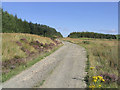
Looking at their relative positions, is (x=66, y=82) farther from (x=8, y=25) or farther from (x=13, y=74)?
(x=8, y=25)

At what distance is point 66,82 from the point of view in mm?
7141

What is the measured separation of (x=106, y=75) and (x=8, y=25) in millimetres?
46019

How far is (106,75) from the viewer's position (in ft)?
25.1

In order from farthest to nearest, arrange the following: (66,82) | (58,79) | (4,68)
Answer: (4,68), (58,79), (66,82)

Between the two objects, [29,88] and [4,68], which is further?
[4,68]

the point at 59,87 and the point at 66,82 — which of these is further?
the point at 66,82

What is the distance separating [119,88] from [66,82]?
250cm

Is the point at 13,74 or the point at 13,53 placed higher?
the point at 13,53

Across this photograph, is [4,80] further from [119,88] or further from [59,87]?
[119,88]

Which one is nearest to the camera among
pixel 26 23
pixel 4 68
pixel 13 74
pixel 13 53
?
pixel 13 74

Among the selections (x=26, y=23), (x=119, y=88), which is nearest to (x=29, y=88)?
(x=119, y=88)

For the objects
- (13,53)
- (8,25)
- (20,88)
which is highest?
(8,25)

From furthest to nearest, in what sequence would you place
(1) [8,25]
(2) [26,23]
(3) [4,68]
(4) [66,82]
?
(2) [26,23]
(1) [8,25]
(3) [4,68]
(4) [66,82]

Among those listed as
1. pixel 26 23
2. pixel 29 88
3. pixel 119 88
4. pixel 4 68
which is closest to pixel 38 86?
pixel 29 88
